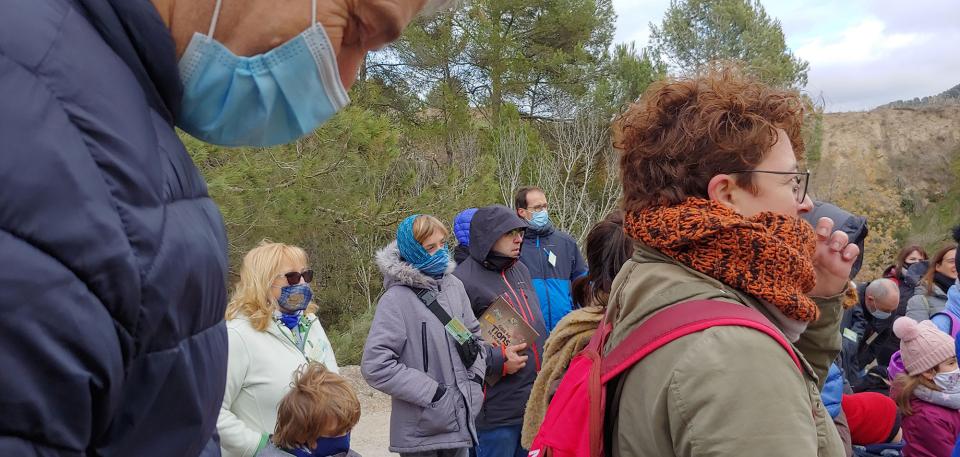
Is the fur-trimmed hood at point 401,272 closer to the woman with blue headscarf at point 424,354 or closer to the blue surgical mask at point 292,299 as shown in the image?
the woman with blue headscarf at point 424,354

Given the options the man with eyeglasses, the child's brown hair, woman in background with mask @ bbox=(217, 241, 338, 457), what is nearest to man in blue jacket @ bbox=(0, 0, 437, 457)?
the child's brown hair

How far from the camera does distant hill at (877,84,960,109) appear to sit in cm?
4453

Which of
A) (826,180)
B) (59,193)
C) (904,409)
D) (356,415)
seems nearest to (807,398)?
(59,193)

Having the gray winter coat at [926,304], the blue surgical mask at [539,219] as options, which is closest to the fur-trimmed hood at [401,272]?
the blue surgical mask at [539,219]

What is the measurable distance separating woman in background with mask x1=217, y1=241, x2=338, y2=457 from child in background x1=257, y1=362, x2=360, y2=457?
0.17 m

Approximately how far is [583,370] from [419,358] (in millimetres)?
2124

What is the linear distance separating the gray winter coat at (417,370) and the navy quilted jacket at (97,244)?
2.93 metres

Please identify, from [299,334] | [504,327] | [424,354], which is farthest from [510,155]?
[299,334]

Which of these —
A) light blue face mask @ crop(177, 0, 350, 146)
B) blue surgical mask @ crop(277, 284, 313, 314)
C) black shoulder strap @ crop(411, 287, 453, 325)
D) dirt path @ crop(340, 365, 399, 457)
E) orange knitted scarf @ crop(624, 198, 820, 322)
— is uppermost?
light blue face mask @ crop(177, 0, 350, 146)

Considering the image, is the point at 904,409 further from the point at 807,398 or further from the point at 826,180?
the point at 826,180

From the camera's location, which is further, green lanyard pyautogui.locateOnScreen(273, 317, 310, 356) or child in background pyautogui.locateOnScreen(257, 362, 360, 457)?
green lanyard pyautogui.locateOnScreen(273, 317, 310, 356)

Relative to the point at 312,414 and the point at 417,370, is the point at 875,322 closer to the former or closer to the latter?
the point at 417,370

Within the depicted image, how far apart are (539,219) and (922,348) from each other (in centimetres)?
275

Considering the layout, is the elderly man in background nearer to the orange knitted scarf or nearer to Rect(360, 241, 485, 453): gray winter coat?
Rect(360, 241, 485, 453): gray winter coat
